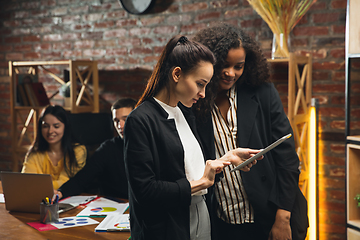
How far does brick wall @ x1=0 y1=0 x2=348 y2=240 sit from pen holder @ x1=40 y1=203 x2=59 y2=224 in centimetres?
167

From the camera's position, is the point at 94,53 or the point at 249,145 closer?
the point at 249,145

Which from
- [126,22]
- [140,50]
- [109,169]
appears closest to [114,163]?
[109,169]

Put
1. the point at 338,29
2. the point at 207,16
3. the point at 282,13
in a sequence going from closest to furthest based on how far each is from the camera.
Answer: the point at 282,13, the point at 338,29, the point at 207,16

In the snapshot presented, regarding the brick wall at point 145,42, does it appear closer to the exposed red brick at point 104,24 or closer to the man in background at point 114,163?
the exposed red brick at point 104,24

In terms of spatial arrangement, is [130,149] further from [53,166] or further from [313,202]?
[313,202]

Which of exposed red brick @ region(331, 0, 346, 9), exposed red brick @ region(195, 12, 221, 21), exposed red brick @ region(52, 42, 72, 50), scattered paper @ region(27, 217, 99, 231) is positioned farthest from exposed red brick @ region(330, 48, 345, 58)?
exposed red brick @ region(52, 42, 72, 50)

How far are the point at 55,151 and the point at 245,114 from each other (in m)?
1.58

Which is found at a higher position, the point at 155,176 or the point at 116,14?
the point at 116,14

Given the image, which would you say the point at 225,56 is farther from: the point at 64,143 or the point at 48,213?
the point at 64,143

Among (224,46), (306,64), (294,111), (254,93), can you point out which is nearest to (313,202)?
(294,111)

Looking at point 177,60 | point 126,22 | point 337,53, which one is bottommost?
point 177,60

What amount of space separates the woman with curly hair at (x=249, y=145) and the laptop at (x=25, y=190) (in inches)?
32.3

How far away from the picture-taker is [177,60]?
1.21 m

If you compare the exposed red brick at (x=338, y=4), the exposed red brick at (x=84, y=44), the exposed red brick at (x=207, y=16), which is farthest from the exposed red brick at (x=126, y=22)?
the exposed red brick at (x=338, y=4)
